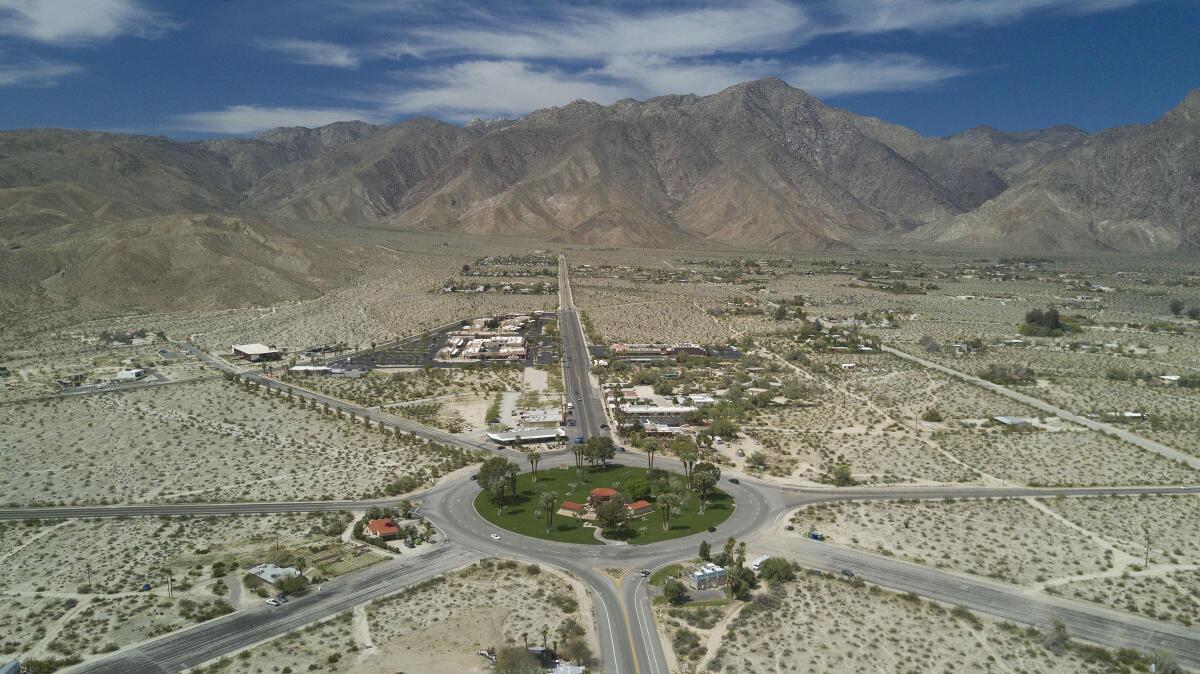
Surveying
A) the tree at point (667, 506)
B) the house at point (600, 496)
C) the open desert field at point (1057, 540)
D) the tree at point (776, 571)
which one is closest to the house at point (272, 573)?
the house at point (600, 496)

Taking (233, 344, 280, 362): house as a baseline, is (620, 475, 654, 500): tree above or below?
below

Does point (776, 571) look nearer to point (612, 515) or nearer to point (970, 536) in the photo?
point (612, 515)

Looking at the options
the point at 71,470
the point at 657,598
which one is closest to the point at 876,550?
the point at 657,598

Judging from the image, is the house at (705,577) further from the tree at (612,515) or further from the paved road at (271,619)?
the paved road at (271,619)

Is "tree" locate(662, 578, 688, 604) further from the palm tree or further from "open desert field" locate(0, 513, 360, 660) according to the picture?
the palm tree

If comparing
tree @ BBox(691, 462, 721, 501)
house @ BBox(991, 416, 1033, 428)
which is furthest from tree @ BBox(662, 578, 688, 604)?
house @ BBox(991, 416, 1033, 428)

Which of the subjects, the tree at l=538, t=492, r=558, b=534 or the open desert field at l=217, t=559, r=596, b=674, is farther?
the tree at l=538, t=492, r=558, b=534

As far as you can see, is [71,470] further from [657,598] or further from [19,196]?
[19,196]
